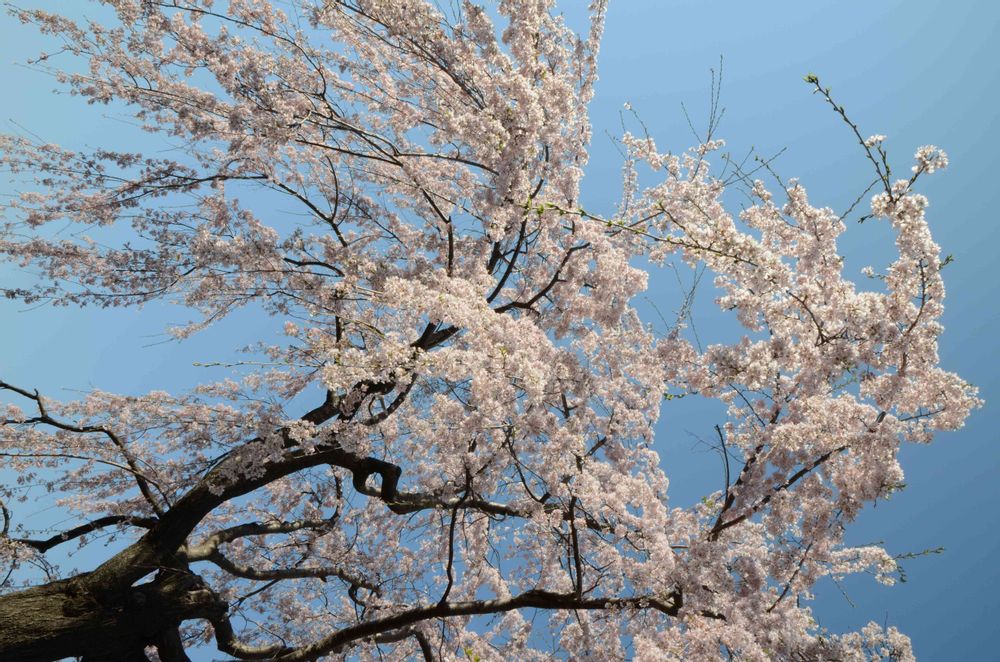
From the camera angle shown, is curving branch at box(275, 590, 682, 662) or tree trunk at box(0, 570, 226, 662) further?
tree trunk at box(0, 570, 226, 662)

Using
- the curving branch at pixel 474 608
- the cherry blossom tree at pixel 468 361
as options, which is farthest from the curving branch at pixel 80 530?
the curving branch at pixel 474 608

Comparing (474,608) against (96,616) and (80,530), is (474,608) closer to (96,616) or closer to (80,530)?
(96,616)

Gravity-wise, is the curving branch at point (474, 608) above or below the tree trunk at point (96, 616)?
below

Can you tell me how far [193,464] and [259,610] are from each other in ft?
10.3

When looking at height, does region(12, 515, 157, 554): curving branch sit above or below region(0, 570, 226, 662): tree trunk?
above

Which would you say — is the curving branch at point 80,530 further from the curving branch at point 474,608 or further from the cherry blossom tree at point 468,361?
the curving branch at point 474,608

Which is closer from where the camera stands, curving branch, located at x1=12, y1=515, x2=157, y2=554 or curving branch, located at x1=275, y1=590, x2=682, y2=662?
curving branch, located at x1=275, y1=590, x2=682, y2=662

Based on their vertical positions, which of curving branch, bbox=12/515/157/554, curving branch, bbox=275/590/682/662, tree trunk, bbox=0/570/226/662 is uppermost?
curving branch, bbox=12/515/157/554

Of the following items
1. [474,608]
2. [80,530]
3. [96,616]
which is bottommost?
[474,608]

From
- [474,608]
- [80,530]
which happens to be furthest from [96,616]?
[474,608]

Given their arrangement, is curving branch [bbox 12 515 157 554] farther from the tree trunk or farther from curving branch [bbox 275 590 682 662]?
curving branch [bbox 275 590 682 662]

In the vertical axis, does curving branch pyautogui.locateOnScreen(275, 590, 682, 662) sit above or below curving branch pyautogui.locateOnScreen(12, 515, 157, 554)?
below

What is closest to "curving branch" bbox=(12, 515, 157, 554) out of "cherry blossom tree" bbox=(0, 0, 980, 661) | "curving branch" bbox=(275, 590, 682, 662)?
"cherry blossom tree" bbox=(0, 0, 980, 661)

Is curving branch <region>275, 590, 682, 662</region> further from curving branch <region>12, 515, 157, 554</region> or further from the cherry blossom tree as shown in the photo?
curving branch <region>12, 515, 157, 554</region>
